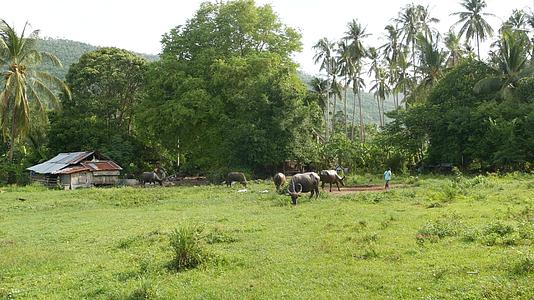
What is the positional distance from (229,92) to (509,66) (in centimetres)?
2283

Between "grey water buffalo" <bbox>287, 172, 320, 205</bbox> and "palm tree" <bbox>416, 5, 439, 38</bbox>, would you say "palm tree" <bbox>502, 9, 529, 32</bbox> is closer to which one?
"palm tree" <bbox>416, 5, 439, 38</bbox>

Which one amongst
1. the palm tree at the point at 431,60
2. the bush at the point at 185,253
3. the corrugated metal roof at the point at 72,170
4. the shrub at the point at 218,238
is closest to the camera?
the bush at the point at 185,253

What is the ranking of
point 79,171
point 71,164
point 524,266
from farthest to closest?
1. point 71,164
2. point 79,171
3. point 524,266

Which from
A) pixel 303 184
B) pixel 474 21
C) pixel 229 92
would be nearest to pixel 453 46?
pixel 474 21

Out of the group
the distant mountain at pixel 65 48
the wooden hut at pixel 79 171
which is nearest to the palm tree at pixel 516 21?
the wooden hut at pixel 79 171

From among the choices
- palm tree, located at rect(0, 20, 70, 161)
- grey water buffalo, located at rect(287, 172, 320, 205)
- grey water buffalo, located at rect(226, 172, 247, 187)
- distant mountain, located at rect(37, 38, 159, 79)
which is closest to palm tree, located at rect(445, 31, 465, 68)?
grey water buffalo, located at rect(226, 172, 247, 187)

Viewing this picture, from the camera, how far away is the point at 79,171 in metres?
37.0

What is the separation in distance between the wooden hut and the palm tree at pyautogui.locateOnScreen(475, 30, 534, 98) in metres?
31.4

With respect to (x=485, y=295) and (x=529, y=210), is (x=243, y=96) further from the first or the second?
(x=485, y=295)

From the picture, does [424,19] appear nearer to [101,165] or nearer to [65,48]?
[101,165]

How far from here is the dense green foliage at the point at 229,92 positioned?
124ft

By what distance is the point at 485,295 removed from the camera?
24.8 ft

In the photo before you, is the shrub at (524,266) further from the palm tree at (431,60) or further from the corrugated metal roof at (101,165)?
the palm tree at (431,60)

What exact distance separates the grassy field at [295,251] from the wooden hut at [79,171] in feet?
53.0
